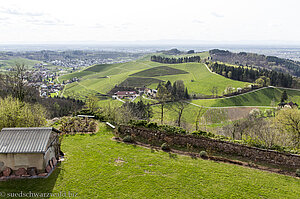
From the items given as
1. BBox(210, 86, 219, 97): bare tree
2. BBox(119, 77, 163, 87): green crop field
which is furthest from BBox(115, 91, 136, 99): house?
BBox(210, 86, 219, 97): bare tree

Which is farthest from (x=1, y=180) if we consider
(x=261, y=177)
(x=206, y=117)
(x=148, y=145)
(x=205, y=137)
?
(x=206, y=117)

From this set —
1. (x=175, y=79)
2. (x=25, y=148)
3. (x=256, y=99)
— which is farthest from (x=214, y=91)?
(x=25, y=148)

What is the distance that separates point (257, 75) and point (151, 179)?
143431mm

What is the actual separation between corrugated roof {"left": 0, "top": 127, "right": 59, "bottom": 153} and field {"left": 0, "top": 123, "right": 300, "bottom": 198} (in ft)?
7.72

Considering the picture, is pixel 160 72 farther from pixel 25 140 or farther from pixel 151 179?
pixel 25 140

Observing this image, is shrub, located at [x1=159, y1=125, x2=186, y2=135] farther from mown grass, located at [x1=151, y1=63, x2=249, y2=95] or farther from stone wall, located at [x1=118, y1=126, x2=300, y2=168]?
mown grass, located at [x1=151, y1=63, x2=249, y2=95]

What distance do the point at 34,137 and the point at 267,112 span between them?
9369 centimetres

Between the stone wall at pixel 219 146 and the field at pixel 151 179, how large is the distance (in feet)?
7.78

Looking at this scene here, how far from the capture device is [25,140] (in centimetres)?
1553

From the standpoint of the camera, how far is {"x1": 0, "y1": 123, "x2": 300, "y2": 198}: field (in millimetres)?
14195

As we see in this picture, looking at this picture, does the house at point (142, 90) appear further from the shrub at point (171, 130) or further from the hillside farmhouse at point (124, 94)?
the shrub at point (171, 130)

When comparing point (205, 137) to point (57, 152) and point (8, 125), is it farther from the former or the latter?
→ point (8, 125)

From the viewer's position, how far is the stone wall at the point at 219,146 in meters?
18.8

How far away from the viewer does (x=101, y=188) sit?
1445cm
